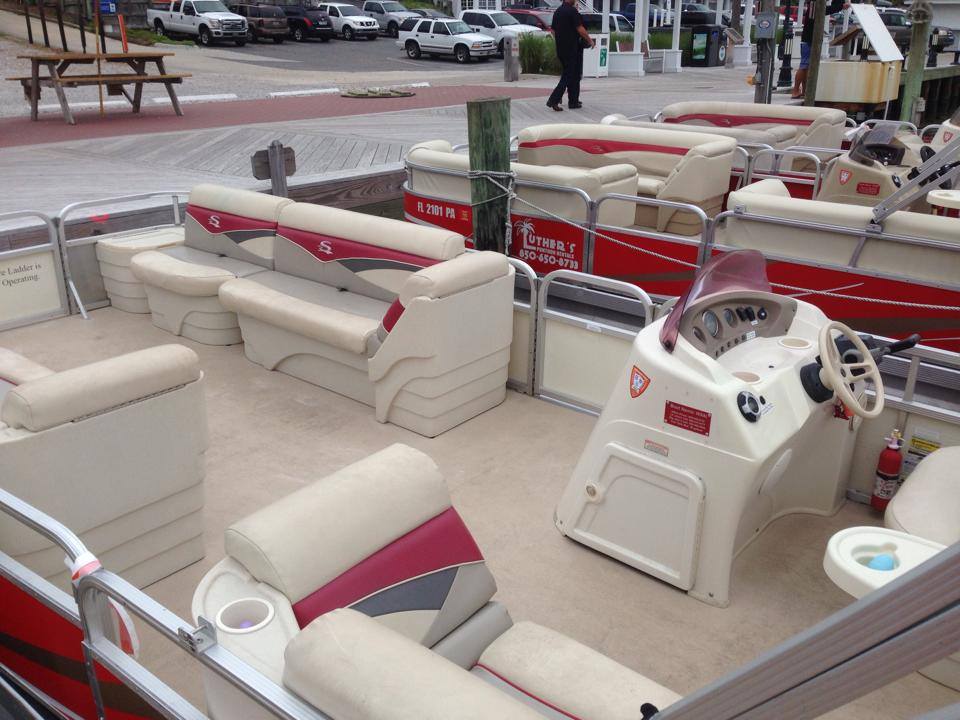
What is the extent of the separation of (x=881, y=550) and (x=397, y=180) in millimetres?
8108

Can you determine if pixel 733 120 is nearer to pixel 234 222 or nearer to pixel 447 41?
pixel 234 222

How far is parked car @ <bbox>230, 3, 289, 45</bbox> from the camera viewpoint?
27.3m

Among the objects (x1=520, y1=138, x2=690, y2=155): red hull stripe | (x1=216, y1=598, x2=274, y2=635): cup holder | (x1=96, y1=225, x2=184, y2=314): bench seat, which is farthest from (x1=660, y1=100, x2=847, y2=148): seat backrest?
(x1=216, y1=598, x2=274, y2=635): cup holder

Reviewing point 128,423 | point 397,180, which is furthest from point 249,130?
point 128,423

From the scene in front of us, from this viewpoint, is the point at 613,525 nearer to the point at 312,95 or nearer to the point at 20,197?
the point at 20,197

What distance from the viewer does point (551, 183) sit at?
22.5ft

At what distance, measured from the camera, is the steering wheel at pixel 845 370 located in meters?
3.02

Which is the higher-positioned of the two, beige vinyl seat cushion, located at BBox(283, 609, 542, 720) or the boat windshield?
the boat windshield

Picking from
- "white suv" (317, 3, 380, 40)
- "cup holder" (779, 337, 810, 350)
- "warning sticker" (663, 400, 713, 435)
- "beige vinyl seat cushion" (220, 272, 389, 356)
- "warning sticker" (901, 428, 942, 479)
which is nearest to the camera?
"warning sticker" (663, 400, 713, 435)

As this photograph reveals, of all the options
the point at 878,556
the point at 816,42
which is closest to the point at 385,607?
the point at 878,556

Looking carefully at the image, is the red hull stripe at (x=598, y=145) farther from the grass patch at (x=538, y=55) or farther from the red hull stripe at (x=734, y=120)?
the grass patch at (x=538, y=55)

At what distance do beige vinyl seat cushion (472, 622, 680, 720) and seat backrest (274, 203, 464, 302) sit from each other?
2815 millimetres

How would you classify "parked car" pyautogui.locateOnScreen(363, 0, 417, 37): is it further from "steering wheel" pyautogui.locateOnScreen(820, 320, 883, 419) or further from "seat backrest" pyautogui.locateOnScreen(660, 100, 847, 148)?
"steering wheel" pyautogui.locateOnScreen(820, 320, 883, 419)

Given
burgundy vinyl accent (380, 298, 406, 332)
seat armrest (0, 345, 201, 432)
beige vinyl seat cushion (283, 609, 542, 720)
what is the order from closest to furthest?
1. beige vinyl seat cushion (283, 609, 542, 720)
2. seat armrest (0, 345, 201, 432)
3. burgundy vinyl accent (380, 298, 406, 332)
